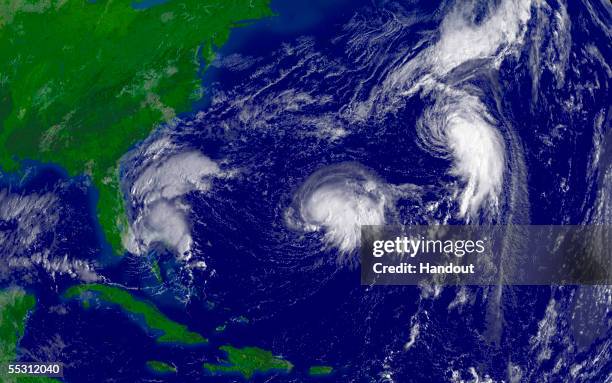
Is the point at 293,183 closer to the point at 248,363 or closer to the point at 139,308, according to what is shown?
the point at 248,363

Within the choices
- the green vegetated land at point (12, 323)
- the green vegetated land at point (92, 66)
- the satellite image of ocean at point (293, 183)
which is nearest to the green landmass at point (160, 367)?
the satellite image of ocean at point (293, 183)

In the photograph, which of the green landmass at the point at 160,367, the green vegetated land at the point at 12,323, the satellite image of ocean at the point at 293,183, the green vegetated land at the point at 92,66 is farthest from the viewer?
the green vegetated land at the point at 92,66

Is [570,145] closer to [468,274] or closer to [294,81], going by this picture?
[468,274]

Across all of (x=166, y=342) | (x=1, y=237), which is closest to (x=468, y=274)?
(x=166, y=342)

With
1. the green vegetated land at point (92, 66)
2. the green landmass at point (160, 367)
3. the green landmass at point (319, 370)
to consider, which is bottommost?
the green landmass at point (319, 370)

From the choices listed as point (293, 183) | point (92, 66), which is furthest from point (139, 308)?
point (92, 66)

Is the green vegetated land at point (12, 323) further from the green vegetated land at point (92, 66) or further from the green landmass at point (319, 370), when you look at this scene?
the green landmass at point (319, 370)

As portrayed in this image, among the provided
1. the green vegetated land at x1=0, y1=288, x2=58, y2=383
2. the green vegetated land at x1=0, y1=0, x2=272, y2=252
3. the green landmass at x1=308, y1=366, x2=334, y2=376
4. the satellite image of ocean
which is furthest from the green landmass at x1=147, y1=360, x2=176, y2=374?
the green vegetated land at x1=0, y1=0, x2=272, y2=252
